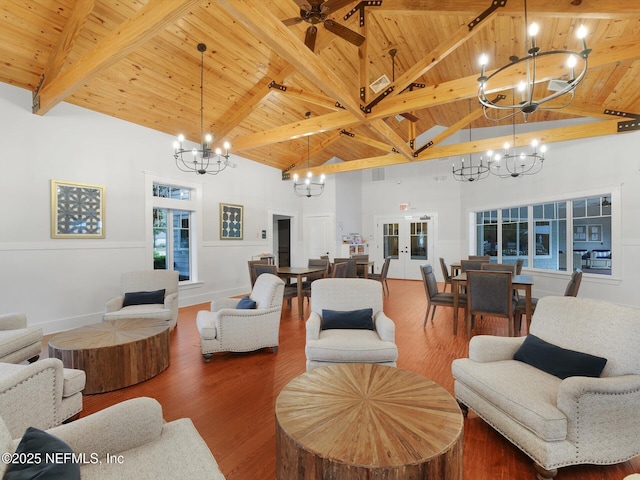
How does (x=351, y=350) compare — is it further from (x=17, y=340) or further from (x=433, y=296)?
(x=17, y=340)

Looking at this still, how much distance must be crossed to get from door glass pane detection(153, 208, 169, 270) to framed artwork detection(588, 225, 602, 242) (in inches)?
322

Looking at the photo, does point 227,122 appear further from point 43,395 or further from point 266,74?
point 43,395

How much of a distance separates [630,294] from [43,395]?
24.6 feet

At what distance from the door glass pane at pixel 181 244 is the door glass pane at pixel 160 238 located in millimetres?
202

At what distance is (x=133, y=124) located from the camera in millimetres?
5164

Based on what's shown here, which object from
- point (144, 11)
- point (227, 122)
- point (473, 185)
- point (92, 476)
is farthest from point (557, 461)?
point (473, 185)

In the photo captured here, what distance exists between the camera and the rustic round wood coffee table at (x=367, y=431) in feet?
3.83

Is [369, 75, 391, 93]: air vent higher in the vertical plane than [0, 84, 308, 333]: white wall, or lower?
higher

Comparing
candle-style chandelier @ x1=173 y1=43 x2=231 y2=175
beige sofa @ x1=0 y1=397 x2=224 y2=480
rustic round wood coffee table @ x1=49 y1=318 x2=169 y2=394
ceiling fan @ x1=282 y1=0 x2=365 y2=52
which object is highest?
ceiling fan @ x1=282 y1=0 x2=365 y2=52

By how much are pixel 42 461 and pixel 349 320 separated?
2.24m

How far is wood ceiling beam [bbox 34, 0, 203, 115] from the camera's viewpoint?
2.56 meters

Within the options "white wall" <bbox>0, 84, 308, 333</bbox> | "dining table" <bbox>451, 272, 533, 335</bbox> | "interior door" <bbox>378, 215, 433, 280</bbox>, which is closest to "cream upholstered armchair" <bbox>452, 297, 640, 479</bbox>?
"dining table" <bbox>451, 272, 533, 335</bbox>

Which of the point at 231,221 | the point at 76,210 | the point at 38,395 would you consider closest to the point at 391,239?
the point at 231,221

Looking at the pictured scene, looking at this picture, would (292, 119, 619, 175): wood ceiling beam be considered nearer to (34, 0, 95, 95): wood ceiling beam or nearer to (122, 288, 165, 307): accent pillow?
(122, 288, 165, 307): accent pillow
